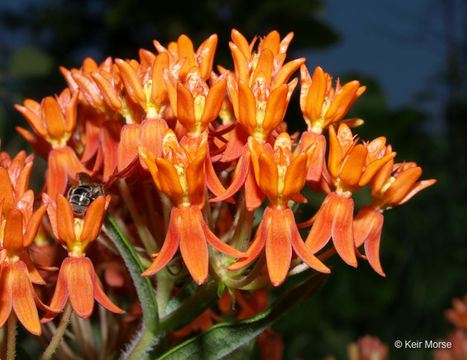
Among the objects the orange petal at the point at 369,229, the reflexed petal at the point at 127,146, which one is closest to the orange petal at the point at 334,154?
the orange petal at the point at 369,229

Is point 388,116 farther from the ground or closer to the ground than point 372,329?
farther from the ground

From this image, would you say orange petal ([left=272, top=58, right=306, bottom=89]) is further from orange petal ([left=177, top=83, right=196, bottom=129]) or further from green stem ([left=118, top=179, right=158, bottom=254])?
green stem ([left=118, top=179, right=158, bottom=254])

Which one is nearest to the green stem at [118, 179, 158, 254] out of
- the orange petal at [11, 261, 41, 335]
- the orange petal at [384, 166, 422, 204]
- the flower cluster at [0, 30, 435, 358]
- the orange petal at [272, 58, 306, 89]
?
the flower cluster at [0, 30, 435, 358]

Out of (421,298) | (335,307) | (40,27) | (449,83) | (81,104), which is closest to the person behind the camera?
(81,104)

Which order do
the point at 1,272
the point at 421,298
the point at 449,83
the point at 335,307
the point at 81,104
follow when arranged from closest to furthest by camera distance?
1. the point at 1,272
2. the point at 81,104
3. the point at 335,307
4. the point at 421,298
5. the point at 449,83

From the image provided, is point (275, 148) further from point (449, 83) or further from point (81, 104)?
point (449, 83)

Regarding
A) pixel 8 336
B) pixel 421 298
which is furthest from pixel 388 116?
pixel 8 336
